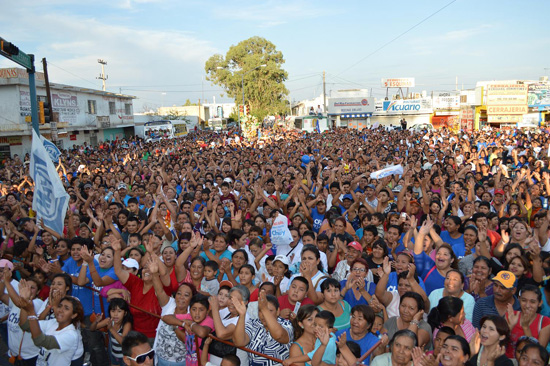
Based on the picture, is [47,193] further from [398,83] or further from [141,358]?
[398,83]

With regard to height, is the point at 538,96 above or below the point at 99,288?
above

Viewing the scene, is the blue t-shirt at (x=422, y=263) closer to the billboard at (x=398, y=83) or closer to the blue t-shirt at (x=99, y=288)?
the blue t-shirt at (x=99, y=288)

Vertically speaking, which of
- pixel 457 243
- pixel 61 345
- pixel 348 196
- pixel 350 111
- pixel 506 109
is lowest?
pixel 61 345

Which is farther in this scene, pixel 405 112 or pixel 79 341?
pixel 405 112

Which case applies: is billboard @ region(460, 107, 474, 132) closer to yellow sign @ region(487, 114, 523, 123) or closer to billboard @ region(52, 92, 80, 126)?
yellow sign @ region(487, 114, 523, 123)

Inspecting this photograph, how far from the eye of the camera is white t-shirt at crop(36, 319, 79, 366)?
3.97m

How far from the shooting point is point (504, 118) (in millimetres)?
33656

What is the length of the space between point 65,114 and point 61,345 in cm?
2758

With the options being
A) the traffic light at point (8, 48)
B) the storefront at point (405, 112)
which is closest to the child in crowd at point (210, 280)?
the traffic light at point (8, 48)

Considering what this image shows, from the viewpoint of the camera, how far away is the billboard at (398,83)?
56.2 metres

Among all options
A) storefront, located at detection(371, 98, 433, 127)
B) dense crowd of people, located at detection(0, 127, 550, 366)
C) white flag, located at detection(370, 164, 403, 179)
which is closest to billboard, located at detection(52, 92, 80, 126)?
dense crowd of people, located at detection(0, 127, 550, 366)

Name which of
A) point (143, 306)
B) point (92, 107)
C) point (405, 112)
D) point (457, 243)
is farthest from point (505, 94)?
point (143, 306)

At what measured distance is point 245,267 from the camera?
182 inches

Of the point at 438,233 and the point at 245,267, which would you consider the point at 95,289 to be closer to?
the point at 245,267
